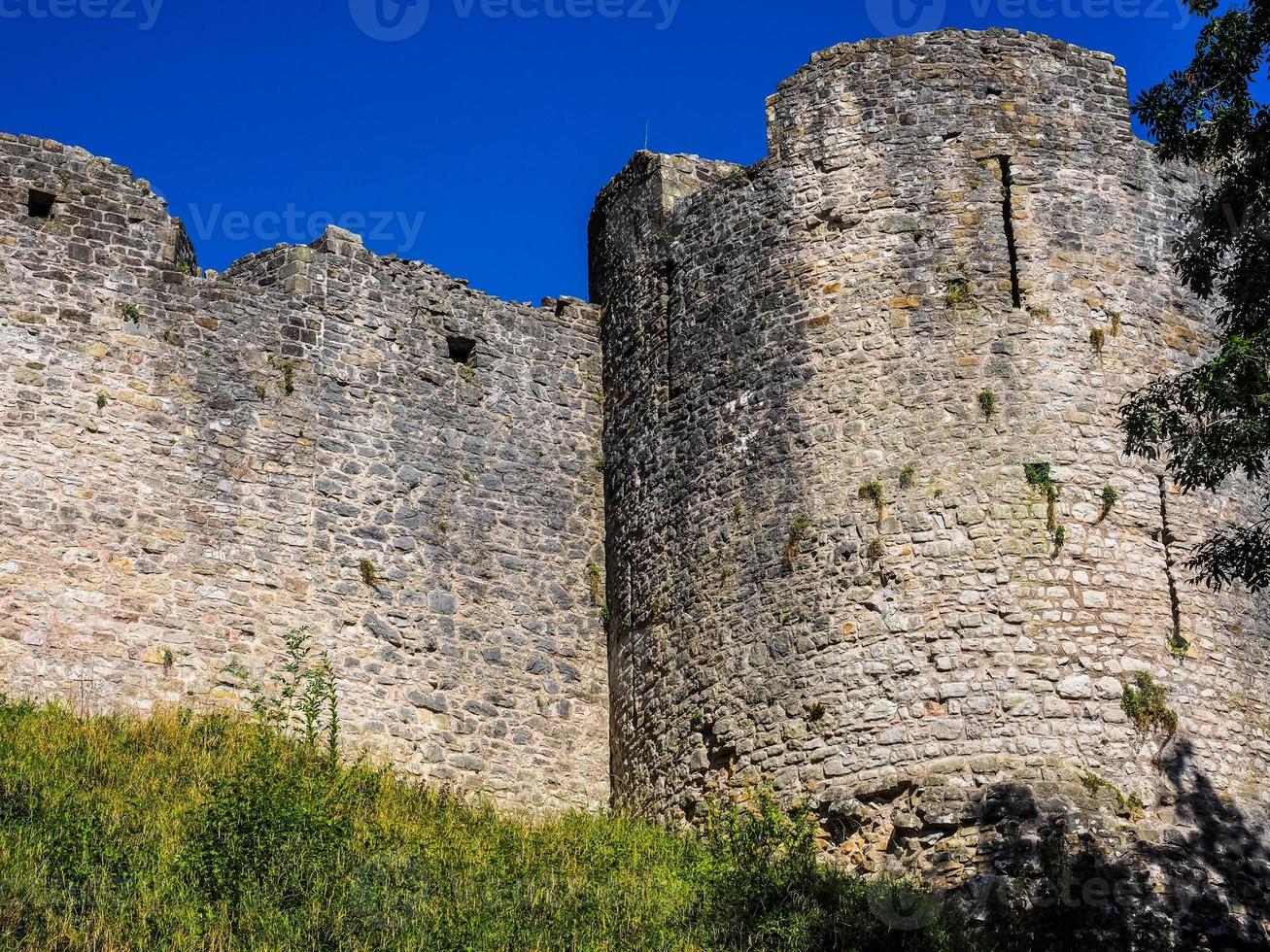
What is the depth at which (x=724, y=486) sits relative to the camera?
16.8 meters

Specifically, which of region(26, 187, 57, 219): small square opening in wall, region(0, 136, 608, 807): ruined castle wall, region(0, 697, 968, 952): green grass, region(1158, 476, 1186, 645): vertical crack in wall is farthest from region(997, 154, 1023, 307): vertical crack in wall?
region(26, 187, 57, 219): small square opening in wall

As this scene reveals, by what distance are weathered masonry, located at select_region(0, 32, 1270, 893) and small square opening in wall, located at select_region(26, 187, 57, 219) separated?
0.26 ft

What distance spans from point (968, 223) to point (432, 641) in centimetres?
598

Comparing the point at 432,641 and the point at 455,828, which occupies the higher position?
the point at 432,641

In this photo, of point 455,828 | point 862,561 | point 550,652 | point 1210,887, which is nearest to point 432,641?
point 550,652

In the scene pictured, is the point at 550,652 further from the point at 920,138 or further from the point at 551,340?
the point at 920,138

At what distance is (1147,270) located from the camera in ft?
54.5

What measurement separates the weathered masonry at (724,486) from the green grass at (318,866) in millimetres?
1064

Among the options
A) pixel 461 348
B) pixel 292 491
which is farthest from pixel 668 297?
pixel 292 491

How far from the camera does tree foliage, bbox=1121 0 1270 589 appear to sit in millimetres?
12844

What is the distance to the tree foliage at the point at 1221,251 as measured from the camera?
12.8 metres

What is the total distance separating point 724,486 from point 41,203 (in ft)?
21.5

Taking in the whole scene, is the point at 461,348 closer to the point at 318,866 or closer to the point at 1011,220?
the point at 1011,220

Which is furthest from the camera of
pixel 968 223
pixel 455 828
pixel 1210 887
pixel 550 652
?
pixel 550 652
